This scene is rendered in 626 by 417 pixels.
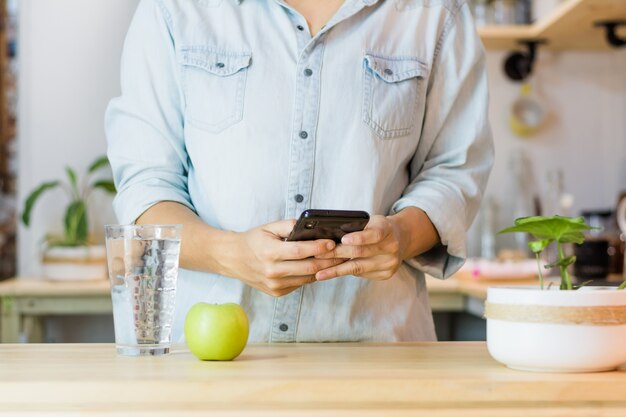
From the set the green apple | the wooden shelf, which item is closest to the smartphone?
the green apple

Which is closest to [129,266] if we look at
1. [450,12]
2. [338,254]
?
[338,254]

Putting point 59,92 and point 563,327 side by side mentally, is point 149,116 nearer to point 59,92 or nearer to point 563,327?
point 563,327

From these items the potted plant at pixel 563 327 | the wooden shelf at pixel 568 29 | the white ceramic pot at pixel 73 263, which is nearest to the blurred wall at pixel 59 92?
the white ceramic pot at pixel 73 263

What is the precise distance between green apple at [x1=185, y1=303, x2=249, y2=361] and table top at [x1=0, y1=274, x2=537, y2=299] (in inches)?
67.1

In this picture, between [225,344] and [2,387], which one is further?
[225,344]

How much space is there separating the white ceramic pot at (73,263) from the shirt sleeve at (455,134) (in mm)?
1876

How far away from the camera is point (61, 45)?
3549mm

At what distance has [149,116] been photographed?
1.52 m

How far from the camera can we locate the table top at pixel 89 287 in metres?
2.94

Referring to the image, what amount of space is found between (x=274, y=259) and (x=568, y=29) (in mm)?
2395

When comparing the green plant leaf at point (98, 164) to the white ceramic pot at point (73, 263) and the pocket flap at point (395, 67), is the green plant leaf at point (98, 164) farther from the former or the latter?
the pocket flap at point (395, 67)

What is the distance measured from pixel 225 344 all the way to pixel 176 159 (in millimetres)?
463

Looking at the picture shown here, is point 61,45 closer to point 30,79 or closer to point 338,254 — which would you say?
point 30,79

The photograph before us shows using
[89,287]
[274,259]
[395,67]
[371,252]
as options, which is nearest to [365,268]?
[371,252]
